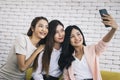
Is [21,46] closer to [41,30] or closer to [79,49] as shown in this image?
[41,30]

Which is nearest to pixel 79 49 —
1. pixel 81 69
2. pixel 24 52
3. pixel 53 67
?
pixel 81 69

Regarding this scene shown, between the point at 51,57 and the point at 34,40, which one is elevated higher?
the point at 34,40

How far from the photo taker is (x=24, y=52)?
2066mm

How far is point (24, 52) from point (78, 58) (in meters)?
0.50

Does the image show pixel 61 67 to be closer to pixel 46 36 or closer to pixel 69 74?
pixel 69 74

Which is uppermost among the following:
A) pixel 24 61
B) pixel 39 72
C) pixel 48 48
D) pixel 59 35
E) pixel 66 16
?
pixel 66 16

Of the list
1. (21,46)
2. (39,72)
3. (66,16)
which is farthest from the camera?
(66,16)

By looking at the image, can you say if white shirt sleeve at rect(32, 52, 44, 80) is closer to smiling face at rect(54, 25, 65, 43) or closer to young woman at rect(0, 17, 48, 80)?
young woman at rect(0, 17, 48, 80)

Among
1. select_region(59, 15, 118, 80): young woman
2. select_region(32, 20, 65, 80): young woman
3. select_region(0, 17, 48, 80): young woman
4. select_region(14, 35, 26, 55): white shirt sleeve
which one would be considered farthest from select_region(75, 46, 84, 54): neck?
select_region(14, 35, 26, 55): white shirt sleeve

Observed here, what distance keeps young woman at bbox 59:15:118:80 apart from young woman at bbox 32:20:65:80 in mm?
56

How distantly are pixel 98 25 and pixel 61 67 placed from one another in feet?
3.77

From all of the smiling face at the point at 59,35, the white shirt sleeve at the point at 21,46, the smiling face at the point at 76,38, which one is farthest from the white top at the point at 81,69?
the white shirt sleeve at the point at 21,46

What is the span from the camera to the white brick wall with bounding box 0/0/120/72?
3062 mm

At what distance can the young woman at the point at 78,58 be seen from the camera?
207cm
